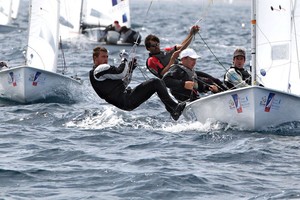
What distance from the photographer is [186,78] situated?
998 centimetres

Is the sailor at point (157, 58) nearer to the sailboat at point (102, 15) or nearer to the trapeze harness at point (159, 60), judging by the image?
the trapeze harness at point (159, 60)

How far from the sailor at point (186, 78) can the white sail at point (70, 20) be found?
42.2ft

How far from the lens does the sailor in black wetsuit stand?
32.3ft

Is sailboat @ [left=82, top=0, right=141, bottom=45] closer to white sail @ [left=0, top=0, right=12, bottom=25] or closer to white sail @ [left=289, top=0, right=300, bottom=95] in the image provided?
white sail @ [left=0, top=0, right=12, bottom=25]

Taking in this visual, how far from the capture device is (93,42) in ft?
77.8

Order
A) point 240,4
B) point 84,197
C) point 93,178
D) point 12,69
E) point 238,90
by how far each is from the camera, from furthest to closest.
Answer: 1. point 240,4
2. point 12,69
3. point 238,90
4. point 93,178
5. point 84,197

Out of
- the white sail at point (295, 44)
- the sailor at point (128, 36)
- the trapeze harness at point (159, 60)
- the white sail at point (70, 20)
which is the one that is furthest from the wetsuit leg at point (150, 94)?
the white sail at point (70, 20)

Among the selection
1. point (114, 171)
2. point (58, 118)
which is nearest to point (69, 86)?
point (58, 118)

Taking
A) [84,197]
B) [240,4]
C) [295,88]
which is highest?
[240,4]

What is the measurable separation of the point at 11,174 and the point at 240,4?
11517 cm

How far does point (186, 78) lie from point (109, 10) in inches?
588

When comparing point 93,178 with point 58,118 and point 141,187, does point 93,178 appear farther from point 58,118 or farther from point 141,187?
point 58,118

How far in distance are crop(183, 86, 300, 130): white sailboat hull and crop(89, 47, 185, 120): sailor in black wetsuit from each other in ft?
1.93

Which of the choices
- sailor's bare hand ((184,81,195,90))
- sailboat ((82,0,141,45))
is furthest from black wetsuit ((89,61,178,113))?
sailboat ((82,0,141,45))
